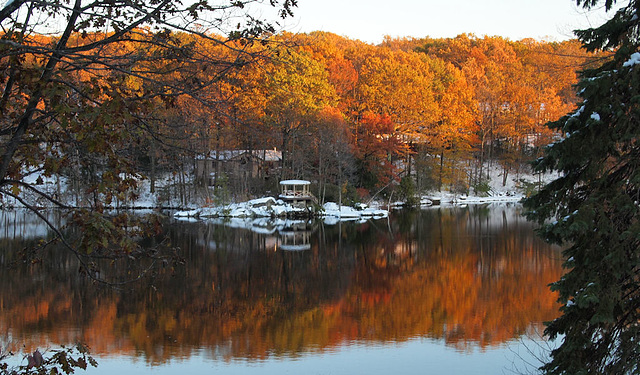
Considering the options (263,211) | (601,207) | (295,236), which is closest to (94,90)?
(601,207)

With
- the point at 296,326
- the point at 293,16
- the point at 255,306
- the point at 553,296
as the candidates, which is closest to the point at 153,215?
the point at 293,16

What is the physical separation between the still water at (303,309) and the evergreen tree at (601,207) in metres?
3.62

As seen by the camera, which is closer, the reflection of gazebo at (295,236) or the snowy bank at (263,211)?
the reflection of gazebo at (295,236)

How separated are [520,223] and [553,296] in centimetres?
1463

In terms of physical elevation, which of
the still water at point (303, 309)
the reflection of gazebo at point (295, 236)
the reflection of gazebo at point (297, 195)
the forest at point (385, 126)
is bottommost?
the still water at point (303, 309)

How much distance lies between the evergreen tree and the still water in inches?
143

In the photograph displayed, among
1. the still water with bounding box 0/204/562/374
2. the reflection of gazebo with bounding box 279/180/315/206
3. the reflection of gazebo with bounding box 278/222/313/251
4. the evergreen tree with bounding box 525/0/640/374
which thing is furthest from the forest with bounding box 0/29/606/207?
the evergreen tree with bounding box 525/0/640/374

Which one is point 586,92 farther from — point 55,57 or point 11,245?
point 11,245

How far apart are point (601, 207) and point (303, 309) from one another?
8.44 metres

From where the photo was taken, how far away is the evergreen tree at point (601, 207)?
5516mm

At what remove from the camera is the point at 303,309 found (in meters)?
13.1

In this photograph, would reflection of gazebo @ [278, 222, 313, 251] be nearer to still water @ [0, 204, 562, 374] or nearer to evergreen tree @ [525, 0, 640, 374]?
still water @ [0, 204, 562, 374]

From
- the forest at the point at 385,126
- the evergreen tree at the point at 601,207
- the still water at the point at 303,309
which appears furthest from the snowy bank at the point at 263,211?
the evergreen tree at the point at 601,207

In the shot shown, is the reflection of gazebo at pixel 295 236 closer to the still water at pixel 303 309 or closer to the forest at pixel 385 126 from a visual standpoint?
the still water at pixel 303 309
